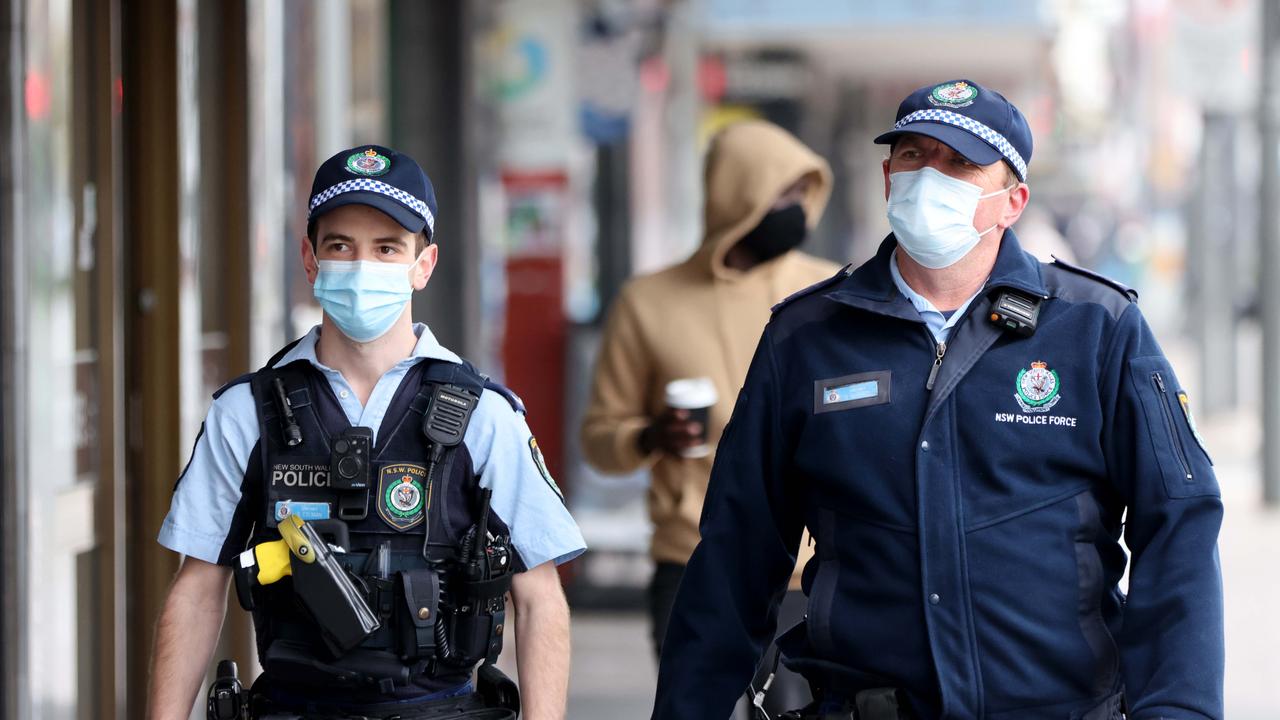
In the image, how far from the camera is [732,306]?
5156mm

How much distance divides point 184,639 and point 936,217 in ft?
4.81

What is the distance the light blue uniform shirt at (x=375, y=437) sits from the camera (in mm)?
3291

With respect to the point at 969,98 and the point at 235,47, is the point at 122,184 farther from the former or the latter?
the point at 969,98

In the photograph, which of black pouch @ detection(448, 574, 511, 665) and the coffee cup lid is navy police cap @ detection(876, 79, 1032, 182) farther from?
the coffee cup lid

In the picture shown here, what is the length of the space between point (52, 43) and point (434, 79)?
15.6ft

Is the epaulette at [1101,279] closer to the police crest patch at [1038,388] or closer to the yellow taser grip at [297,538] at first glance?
the police crest patch at [1038,388]

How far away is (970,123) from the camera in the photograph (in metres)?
3.18

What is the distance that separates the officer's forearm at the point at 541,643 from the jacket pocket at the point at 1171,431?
106 centimetres

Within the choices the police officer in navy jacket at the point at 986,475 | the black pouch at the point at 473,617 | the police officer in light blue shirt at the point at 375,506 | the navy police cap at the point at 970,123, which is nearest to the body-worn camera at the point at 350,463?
the police officer in light blue shirt at the point at 375,506

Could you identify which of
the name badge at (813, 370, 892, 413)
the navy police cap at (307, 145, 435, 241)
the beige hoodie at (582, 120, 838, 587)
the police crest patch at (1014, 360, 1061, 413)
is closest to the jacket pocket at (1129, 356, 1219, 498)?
the police crest patch at (1014, 360, 1061, 413)

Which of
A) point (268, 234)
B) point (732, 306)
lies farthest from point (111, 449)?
point (732, 306)

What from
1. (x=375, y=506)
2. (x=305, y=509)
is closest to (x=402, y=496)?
(x=375, y=506)

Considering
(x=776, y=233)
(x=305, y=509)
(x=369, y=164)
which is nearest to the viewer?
(x=305, y=509)

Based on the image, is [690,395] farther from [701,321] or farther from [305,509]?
[305,509]
